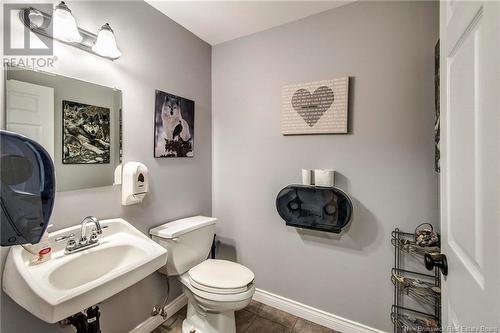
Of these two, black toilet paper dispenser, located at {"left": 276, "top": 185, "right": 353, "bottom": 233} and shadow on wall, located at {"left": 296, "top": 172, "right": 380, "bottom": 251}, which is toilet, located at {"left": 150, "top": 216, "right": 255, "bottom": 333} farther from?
shadow on wall, located at {"left": 296, "top": 172, "right": 380, "bottom": 251}

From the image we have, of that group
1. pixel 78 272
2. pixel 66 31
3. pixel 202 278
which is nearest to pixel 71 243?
pixel 78 272

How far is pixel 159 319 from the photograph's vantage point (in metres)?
1.62

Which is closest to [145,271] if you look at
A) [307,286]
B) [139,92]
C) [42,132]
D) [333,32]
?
[42,132]

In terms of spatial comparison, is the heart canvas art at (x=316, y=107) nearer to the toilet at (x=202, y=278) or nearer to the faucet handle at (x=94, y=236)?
the toilet at (x=202, y=278)

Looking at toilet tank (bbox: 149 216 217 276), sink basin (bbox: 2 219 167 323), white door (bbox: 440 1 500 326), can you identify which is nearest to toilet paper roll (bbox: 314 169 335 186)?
white door (bbox: 440 1 500 326)

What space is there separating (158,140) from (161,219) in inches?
23.2

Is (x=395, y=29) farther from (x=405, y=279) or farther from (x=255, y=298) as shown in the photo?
(x=255, y=298)

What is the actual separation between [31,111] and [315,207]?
1705 millimetres

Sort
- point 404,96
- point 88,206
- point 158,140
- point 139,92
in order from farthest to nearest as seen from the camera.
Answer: point 158,140 → point 139,92 → point 404,96 → point 88,206

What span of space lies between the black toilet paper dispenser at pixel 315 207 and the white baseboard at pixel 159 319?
111cm

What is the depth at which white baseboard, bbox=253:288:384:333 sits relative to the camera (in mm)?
1535

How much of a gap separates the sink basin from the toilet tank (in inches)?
7.9

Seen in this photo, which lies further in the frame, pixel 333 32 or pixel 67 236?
pixel 333 32

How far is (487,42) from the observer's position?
0.48 metres
